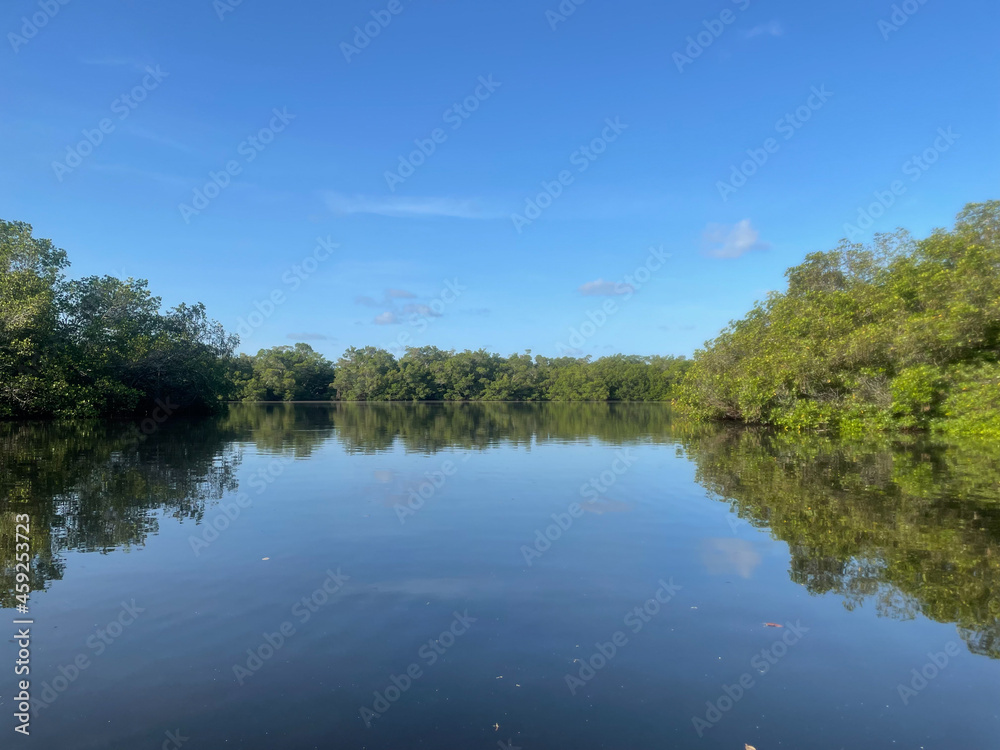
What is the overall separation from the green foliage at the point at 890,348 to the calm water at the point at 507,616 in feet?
49.5

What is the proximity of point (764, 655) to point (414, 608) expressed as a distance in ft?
11.0

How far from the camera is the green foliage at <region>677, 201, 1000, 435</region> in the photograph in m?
25.4

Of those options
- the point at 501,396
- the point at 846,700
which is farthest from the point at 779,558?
the point at 501,396

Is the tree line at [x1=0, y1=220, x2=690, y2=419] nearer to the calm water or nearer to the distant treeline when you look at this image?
the distant treeline

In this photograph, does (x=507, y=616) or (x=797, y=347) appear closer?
(x=507, y=616)

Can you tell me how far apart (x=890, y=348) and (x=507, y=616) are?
27629 mm

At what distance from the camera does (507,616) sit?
20.0 feet

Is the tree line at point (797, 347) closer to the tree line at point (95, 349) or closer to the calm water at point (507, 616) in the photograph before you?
the tree line at point (95, 349)

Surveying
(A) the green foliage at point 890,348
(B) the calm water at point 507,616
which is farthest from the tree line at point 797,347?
(B) the calm water at point 507,616

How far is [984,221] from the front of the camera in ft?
93.8

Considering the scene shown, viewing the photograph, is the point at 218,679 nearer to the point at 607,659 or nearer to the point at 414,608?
the point at 414,608

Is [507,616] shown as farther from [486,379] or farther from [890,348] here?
[486,379]

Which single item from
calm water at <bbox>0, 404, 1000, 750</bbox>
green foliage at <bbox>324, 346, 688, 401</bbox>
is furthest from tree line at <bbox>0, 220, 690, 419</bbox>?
calm water at <bbox>0, 404, 1000, 750</bbox>

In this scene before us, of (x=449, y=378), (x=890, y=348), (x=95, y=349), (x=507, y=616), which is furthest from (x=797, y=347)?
(x=449, y=378)
